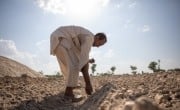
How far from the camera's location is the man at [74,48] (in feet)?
16.3

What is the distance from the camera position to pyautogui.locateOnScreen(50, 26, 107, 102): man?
4957 mm

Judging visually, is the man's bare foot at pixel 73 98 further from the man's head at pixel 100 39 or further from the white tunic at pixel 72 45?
the man's head at pixel 100 39

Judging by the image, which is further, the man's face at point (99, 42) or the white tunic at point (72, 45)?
the man's face at point (99, 42)

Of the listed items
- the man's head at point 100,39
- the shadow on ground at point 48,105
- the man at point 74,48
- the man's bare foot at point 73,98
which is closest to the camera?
the shadow on ground at point 48,105

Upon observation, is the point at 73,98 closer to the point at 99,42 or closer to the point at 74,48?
the point at 74,48

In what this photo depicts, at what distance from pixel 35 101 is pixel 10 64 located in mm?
6702

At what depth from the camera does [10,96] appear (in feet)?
15.0

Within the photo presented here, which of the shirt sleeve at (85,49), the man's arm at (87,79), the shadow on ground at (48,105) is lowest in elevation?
the shadow on ground at (48,105)

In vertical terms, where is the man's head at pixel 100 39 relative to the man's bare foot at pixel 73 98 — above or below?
above

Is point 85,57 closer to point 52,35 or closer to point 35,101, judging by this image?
point 52,35

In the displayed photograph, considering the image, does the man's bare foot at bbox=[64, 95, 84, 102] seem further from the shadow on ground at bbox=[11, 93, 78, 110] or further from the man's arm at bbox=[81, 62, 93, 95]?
the man's arm at bbox=[81, 62, 93, 95]

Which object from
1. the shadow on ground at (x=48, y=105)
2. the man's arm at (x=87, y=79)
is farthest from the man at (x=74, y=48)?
the shadow on ground at (x=48, y=105)

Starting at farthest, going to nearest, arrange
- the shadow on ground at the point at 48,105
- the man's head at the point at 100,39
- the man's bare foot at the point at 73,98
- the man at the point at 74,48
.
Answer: the man's head at the point at 100,39, the man at the point at 74,48, the man's bare foot at the point at 73,98, the shadow on ground at the point at 48,105

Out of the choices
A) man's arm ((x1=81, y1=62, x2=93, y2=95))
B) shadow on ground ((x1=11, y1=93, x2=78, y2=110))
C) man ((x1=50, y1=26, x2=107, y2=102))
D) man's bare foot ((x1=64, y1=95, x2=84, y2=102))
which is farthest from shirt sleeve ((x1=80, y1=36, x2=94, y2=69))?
shadow on ground ((x1=11, y1=93, x2=78, y2=110))
